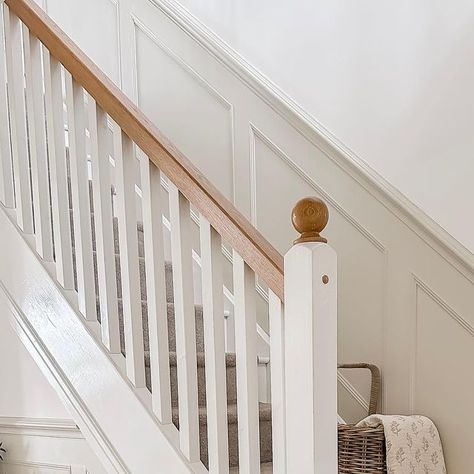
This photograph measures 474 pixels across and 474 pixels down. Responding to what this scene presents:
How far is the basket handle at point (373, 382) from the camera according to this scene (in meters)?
2.73

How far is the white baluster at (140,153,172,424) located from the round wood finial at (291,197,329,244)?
0.52 m

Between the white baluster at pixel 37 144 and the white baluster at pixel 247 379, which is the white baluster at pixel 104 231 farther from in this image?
the white baluster at pixel 247 379

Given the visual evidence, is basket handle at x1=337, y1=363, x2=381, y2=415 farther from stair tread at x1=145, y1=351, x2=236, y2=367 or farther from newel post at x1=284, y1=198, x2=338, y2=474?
newel post at x1=284, y1=198, x2=338, y2=474

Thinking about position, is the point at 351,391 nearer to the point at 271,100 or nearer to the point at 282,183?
the point at 282,183

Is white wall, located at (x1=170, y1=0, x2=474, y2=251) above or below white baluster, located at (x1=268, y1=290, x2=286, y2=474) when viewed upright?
above

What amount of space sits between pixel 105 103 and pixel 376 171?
3.76ft

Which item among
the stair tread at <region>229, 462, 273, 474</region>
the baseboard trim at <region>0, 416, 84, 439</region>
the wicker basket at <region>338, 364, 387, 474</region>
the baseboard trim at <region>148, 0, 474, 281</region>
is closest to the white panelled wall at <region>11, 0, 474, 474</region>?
the baseboard trim at <region>148, 0, 474, 281</region>

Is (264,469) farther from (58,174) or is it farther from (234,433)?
(58,174)

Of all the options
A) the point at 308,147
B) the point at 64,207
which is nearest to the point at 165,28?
the point at 308,147

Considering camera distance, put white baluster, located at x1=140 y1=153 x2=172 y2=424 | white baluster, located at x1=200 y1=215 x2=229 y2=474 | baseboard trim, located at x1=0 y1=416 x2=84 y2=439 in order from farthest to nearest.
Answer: baseboard trim, located at x1=0 y1=416 x2=84 y2=439 → white baluster, located at x1=140 y1=153 x2=172 y2=424 → white baluster, located at x1=200 y1=215 x2=229 y2=474

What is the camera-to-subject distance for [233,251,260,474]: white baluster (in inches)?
67.2

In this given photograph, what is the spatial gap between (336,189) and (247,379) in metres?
1.40

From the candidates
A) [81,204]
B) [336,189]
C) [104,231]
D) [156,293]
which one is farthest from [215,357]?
[336,189]

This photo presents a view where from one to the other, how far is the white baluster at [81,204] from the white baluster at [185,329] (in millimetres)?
371
